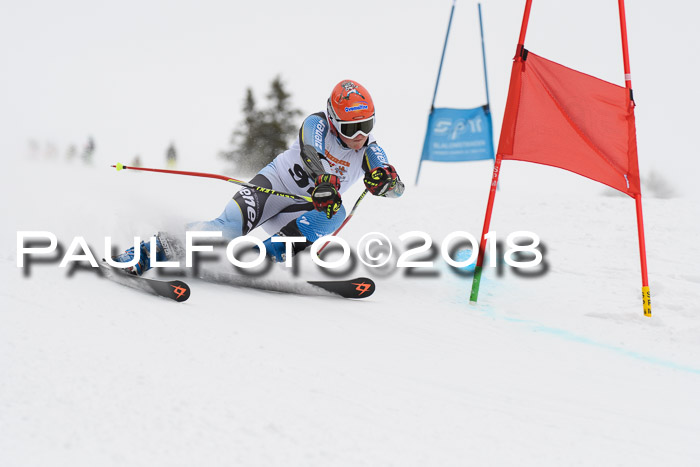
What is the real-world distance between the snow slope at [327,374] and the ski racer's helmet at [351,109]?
121cm

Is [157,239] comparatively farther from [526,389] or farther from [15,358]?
[526,389]

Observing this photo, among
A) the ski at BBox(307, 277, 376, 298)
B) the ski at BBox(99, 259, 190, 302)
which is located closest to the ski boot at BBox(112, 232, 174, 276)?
the ski at BBox(99, 259, 190, 302)

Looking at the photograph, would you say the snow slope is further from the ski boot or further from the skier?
the skier

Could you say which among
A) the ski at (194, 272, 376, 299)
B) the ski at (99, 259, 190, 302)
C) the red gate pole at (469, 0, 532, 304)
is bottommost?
the ski at (194, 272, 376, 299)

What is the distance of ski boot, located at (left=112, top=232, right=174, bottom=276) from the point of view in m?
3.29

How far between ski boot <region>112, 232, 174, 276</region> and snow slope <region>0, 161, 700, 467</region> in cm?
30

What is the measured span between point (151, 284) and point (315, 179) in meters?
1.33

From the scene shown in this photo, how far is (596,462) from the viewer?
1542 millimetres

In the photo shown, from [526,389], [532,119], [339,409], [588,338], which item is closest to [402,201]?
[532,119]

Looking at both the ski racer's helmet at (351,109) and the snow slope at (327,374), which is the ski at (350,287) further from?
the ski racer's helmet at (351,109)

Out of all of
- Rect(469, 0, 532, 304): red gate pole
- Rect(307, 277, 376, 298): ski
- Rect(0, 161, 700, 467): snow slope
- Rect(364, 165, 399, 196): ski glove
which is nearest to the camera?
Rect(0, 161, 700, 467): snow slope

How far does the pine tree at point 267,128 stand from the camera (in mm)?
23453

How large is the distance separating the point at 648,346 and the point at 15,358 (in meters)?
3.25

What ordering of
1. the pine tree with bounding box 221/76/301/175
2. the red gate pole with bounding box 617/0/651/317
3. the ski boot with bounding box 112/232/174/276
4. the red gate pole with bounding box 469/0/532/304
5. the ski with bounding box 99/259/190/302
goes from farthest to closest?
the pine tree with bounding box 221/76/301/175
the red gate pole with bounding box 469/0/532/304
the red gate pole with bounding box 617/0/651/317
the ski boot with bounding box 112/232/174/276
the ski with bounding box 99/259/190/302
